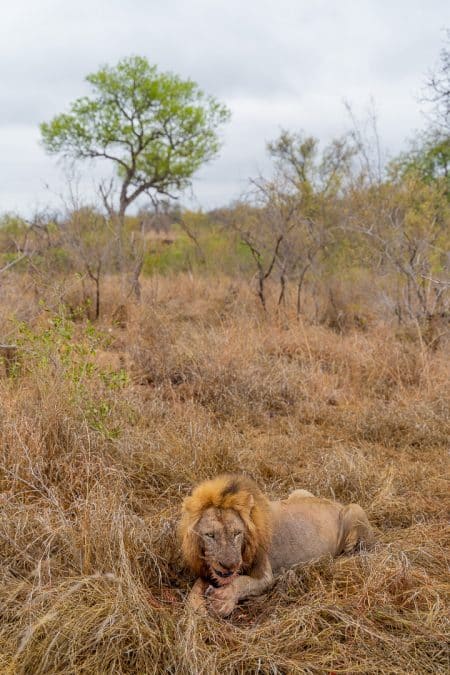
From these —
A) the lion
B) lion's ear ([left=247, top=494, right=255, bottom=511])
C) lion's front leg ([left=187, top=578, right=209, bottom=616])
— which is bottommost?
lion's front leg ([left=187, top=578, right=209, bottom=616])

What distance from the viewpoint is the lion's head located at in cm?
301

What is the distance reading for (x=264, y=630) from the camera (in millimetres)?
2990

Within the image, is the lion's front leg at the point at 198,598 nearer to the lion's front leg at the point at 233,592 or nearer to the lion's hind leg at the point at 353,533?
the lion's front leg at the point at 233,592

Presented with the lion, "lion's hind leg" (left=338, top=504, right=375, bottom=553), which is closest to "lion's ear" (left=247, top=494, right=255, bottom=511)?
the lion

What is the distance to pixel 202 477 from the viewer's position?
4840 mm

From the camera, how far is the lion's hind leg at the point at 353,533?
384 cm

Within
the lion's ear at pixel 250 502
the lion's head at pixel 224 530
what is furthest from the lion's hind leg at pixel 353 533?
the lion's ear at pixel 250 502

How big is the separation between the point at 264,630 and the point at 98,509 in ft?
4.21

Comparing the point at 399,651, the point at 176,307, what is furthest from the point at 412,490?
the point at 176,307

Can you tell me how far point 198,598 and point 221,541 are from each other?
0.37m

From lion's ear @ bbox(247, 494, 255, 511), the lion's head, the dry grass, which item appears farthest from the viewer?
lion's ear @ bbox(247, 494, 255, 511)

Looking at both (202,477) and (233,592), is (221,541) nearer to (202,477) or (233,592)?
(233,592)

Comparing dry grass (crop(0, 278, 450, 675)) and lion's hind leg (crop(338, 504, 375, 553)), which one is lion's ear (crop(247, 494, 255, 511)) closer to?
dry grass (crop(0, 278, 450, 675))

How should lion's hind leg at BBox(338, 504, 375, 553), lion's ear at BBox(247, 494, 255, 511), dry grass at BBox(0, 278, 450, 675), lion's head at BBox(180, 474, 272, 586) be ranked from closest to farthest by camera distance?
dry grass at BBox(0, 278, 450, 675) < lion's head at BBox(180, 474, 272, 586) < lion's ear at BBox(247, 494, 255, 511) < lion's hind leg at BBox(338, 504, 375, 553)
